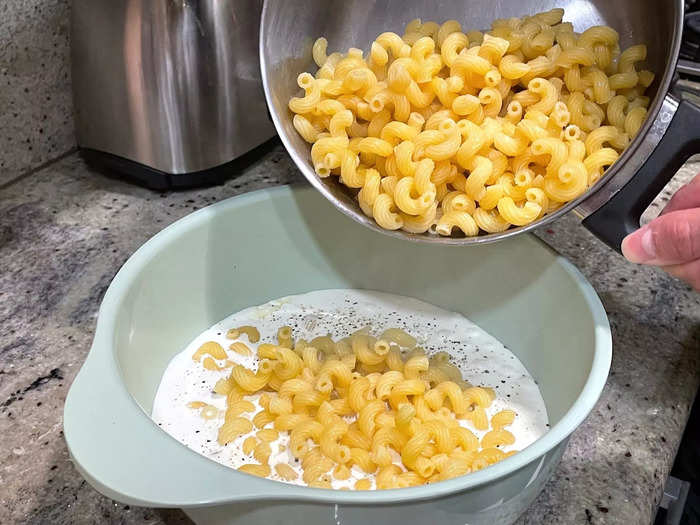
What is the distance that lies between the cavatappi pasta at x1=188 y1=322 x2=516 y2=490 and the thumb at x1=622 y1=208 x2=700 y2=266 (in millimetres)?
201

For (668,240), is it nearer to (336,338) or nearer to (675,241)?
(675,241)

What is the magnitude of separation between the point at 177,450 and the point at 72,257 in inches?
17.5

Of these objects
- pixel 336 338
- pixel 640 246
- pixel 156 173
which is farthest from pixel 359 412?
pixel 156 173

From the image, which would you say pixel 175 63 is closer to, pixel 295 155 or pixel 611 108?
pixel 295 155

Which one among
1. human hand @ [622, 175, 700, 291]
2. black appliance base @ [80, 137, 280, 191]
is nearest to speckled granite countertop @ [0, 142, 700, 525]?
black appliance base @ [80, 137, 280, 191]

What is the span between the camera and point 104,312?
0.58 meters

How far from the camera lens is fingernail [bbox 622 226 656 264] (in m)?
0.57

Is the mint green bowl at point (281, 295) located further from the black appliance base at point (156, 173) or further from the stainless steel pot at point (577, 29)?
the black appliance base at point (156, 173)

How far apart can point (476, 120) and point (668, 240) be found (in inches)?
8.8

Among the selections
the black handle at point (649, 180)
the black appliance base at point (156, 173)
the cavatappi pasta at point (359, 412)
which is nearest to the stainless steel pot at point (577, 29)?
the black handle at point (649, 180)

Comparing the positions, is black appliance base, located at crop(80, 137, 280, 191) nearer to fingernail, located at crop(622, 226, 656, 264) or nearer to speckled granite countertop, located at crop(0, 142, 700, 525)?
speckled granite countertop, located at crop(0, 142, 700, 525)

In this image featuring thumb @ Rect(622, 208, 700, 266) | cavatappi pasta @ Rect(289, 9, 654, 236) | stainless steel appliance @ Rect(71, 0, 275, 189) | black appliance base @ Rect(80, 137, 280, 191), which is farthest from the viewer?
black appliance base @ Rect(80, 137, 280, 191)

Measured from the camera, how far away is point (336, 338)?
0.79 meters

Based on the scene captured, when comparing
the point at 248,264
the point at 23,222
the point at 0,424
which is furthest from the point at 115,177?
the point at 0,424
